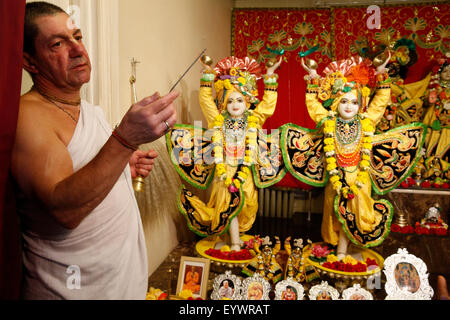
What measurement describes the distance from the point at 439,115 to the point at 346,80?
1630mm

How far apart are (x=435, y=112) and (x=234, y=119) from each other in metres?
2.14

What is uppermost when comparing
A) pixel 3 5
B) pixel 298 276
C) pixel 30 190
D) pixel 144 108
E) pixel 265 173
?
pixel 3 5

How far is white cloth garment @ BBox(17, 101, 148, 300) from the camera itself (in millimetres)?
738

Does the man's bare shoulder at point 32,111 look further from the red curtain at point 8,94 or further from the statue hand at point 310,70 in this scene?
the statue hand at point 310,70

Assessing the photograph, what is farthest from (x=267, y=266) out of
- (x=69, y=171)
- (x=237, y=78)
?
(x=69, y=171)

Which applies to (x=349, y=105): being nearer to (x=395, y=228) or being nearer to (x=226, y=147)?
(x=226, y=147)

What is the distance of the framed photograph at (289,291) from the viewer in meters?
1.57

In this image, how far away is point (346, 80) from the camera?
2109 mm

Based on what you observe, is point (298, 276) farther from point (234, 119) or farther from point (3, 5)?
point (3, 5)

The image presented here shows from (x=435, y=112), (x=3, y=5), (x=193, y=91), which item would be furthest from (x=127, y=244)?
(x=435, y=112)

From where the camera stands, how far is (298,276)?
1952mm

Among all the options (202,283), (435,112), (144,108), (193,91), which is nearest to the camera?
(144,108)

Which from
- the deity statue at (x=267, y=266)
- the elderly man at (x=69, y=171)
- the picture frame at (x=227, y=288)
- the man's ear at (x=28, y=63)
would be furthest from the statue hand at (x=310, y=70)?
the man's ear at (x=28, y=63)

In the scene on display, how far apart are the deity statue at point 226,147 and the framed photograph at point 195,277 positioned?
0.62m
